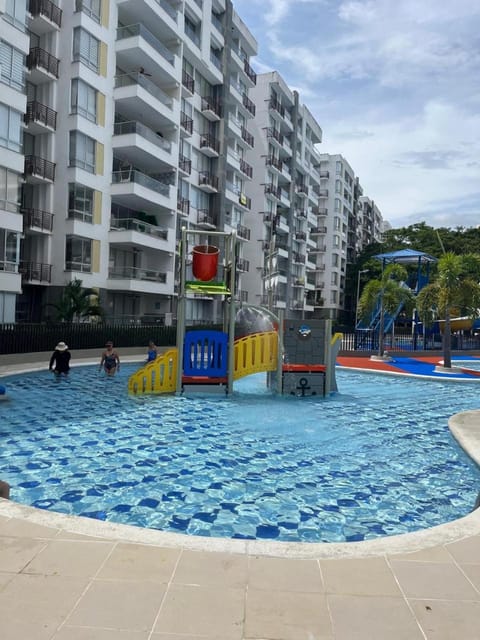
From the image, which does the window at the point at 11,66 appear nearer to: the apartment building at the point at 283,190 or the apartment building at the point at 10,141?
the apartment building at the point at 10,141

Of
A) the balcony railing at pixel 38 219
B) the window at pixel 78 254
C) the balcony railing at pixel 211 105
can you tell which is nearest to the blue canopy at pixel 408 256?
the balcony railing at pixel 211 105

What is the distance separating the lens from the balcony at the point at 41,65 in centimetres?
2780

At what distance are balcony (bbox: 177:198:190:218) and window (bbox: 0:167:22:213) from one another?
47.5 ft

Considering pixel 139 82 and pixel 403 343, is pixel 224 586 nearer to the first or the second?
pixel 403 343

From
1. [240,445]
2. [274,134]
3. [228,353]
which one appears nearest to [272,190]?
[274,134]

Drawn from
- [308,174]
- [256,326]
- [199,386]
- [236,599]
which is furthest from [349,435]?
[308,174]

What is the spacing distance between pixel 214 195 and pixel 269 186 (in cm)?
1192

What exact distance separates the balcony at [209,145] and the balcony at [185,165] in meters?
2.82

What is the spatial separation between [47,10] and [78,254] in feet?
46.7

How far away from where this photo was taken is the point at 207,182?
41375 mm

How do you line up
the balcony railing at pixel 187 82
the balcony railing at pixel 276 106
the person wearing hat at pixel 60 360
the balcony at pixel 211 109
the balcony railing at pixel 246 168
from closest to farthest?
the person wearing hat at pixel 60 360, the balcony railing at pixel 187 82, the balcony at pixel 211 109, the balcony railing at pixel 246 168, the balcony railing at pixel 276 106

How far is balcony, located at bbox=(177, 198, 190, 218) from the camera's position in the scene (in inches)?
1478

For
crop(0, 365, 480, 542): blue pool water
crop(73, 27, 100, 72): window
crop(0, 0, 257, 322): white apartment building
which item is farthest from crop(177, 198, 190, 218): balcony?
crop(0, 365, 480, 542): blue pool water

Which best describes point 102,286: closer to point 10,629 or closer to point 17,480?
point 17,480
